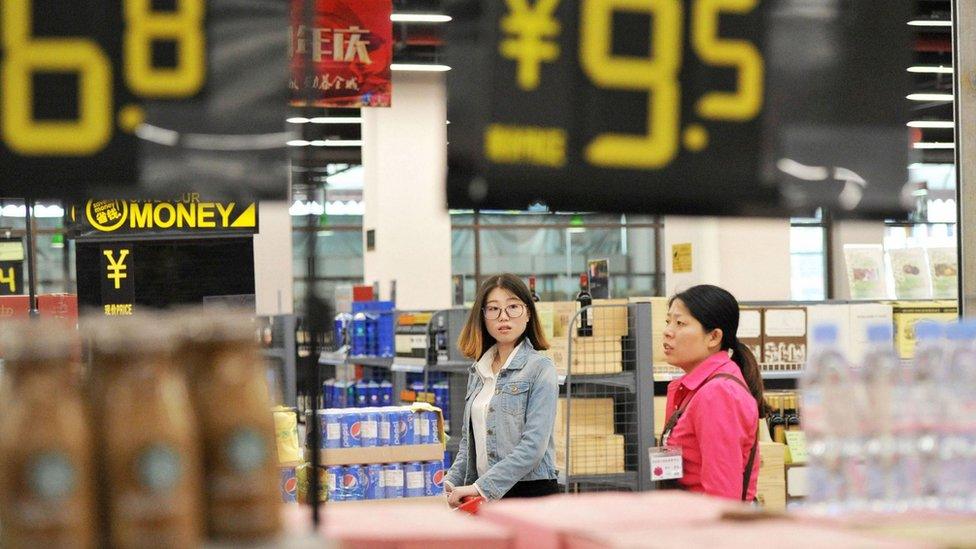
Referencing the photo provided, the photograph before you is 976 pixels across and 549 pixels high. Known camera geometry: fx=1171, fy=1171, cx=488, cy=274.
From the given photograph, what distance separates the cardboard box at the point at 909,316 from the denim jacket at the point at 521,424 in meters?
3.24

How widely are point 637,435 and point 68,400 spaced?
5.02 metres

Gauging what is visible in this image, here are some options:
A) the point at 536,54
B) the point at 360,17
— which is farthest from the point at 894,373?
the point at 360,17

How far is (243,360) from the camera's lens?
1.51m

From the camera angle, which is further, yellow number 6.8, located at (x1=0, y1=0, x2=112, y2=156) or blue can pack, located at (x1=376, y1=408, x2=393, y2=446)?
blue can pack, located at (x1=376, y1=408, x2=393, y2=446)

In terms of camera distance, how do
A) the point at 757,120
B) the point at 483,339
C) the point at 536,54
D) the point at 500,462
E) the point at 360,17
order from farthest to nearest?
the point at 360,17
the point at 483,339
the point at 500,462
the point at 757,120
the point at 536,54

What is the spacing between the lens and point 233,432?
4.81 feet

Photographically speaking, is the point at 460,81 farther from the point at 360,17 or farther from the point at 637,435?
the point at 360,17

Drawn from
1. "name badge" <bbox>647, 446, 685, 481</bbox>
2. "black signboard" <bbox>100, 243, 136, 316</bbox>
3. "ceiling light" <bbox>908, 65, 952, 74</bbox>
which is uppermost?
"ceiling light" <bbox>908, 65, 952, 74</bbox>

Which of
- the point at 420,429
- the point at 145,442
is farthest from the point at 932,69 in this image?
the point at 145,442

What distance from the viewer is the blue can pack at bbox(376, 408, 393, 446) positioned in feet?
19.7

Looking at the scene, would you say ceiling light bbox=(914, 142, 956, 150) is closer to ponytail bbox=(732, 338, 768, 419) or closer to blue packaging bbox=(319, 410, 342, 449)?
blue packaging bbox=(319, 410, 342, 449)

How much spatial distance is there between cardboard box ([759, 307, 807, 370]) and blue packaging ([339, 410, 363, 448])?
2496mm

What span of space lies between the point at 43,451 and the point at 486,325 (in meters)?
3.72

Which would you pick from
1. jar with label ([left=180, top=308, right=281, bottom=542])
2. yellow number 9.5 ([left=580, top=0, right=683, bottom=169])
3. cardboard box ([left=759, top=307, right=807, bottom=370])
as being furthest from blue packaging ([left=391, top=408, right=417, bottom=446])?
jar with label ([left=180, top=308, right=281, bottom=542])
